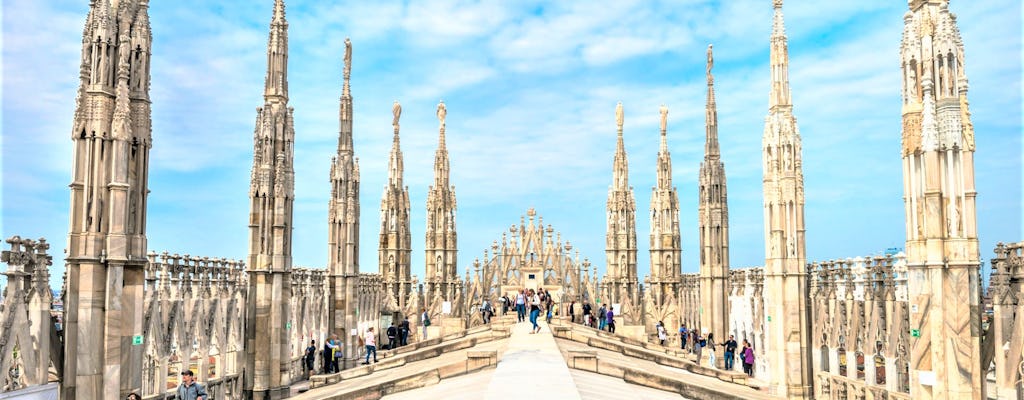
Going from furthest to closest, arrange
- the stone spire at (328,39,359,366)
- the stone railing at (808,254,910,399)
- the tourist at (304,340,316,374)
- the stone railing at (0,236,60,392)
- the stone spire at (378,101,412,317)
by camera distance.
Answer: the stone spire at (378,101,412,317)
the stone spire at (328,39,359,366)
the tourist at (304,340,316,374)
the stone railing at (808,254,910,399)
the stone railing at (0,236,60,392)

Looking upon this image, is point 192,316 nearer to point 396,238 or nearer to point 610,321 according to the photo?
point 610,321

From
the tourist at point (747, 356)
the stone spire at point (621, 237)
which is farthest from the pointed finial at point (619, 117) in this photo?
the tourist at point (747, 356)

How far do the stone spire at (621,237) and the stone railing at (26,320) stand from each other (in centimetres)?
3691

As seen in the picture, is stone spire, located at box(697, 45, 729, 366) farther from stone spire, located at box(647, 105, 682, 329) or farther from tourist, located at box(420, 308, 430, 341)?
tourist, located at box(420, 308, 430, 341)

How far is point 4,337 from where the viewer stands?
502 inches

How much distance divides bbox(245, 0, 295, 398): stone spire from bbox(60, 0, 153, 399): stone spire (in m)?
8.31

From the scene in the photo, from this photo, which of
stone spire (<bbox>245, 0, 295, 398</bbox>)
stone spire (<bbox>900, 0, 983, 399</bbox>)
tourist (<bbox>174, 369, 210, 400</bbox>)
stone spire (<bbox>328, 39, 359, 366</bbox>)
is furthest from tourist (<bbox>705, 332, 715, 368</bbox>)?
tourist (<bbox>174, 369, 210, 400</bbox>)

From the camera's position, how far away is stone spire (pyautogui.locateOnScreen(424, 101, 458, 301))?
47.2 m

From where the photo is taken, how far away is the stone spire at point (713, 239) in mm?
33281

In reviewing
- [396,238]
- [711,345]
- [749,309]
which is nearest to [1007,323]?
[749,309]

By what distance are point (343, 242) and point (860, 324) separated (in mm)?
19464

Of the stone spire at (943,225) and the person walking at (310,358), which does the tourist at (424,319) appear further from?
the stone spire at (943,225)

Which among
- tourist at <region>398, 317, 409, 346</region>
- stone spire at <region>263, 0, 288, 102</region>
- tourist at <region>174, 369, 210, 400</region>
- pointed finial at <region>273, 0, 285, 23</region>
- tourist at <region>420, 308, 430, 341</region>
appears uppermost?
pointed finial at <region>273, 0, 285, 23</region>

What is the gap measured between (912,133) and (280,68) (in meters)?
17.5
